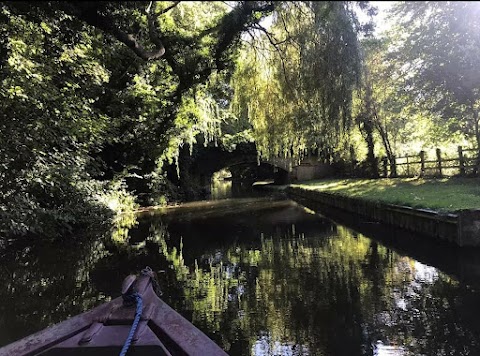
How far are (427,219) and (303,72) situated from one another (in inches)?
249

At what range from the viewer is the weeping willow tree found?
14.3 feet

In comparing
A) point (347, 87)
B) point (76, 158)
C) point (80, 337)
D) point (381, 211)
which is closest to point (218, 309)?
point (80, 337)

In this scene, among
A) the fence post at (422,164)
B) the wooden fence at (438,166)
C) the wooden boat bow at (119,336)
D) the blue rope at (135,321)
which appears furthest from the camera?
the fence post at (422,164)

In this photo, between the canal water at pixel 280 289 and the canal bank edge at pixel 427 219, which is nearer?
the canal water at pixel 280 289

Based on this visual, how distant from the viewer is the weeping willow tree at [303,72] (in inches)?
171

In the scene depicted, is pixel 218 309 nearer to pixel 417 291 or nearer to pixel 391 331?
pixel 391 331

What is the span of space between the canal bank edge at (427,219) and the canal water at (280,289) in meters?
0.50

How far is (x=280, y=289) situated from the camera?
7363 millimetres

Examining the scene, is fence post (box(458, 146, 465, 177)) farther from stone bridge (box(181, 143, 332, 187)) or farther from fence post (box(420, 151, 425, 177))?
stone bridge (box(181, 143, 332, 187))

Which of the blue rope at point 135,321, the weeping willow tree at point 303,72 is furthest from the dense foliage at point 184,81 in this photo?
the blue rope at point 135,321

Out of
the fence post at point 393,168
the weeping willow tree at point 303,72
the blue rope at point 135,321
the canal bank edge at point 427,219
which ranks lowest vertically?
the canal bank edge at point 427,219

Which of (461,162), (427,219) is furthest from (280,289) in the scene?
(461,162)

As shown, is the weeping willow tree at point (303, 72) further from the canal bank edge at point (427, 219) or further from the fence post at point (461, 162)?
the fence post at point (461, 162)

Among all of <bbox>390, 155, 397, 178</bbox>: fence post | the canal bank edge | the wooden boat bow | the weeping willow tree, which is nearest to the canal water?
the canal bank edge
